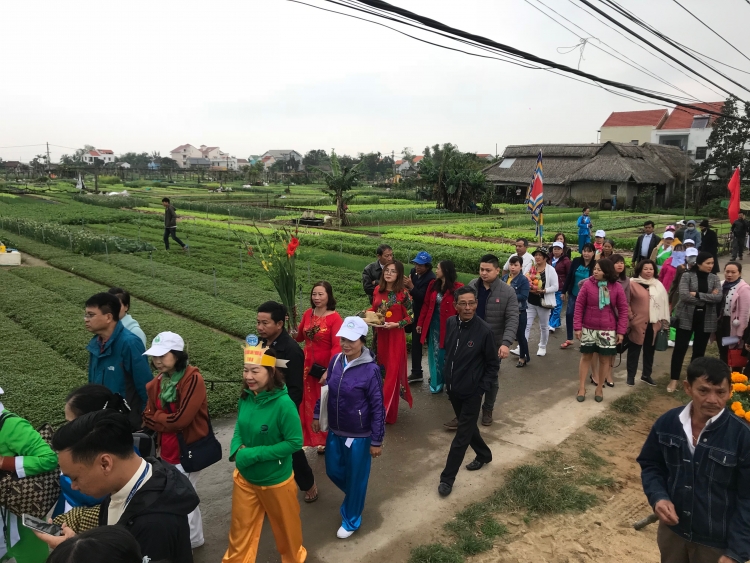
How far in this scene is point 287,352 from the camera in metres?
4.29

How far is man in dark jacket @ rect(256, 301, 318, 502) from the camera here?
4215 mm

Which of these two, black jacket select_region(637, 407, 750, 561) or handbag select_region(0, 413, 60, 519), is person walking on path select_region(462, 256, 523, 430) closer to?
black jacket select_region(637, 407, 750, 561)

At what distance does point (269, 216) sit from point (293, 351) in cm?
2801

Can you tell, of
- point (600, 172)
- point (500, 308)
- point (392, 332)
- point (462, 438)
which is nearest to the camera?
point (462, 438)

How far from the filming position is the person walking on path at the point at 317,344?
508 centimetres

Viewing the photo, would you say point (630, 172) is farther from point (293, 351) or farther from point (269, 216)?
point (293, 351)

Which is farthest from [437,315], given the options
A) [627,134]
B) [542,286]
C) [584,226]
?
[627,134]

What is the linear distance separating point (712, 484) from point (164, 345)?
335cm

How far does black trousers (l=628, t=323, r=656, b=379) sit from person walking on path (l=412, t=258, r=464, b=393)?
271cm

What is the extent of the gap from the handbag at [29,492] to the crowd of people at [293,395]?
47mm

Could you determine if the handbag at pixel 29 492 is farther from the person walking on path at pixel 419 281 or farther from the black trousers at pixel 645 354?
the black trousers at pixel 645 354

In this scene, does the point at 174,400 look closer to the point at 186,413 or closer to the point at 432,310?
the point at 186,413

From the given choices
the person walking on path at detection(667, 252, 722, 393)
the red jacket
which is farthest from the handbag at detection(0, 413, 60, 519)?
the person walking on path at detection(667, 252, 722, 393)

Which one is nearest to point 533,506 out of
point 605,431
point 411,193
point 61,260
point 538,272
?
point 605,431
